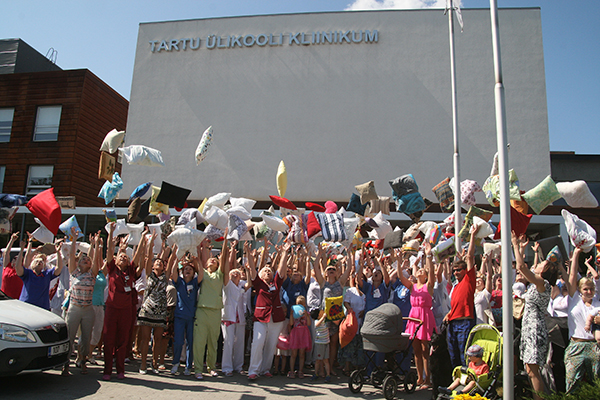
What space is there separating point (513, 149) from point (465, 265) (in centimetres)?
1674

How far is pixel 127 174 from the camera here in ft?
73.6

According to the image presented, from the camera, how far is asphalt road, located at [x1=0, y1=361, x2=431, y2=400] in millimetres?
5785

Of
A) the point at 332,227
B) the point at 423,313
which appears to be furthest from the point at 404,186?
the point at 423,313

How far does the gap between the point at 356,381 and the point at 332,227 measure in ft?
9.23

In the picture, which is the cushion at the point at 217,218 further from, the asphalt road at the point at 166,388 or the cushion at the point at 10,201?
the cushion at the point at 10,201

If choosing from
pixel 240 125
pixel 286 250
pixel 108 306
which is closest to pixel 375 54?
pixel 240 125

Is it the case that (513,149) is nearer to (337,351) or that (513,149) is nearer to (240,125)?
(240,125)

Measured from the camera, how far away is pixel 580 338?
5.20 meters

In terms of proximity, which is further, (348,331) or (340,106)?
(340,106)

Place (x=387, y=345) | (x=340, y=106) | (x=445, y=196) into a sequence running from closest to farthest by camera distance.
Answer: (x=387, y=345), (x=445, y=196), (x=340, y=106)

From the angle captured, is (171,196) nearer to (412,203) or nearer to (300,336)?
(300,336)

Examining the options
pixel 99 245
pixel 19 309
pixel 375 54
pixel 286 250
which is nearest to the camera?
pixel 19 309

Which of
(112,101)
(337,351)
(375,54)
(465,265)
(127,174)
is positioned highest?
(375,54)

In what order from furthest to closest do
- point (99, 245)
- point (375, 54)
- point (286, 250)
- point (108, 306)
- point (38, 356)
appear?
point (375, 54), point (286, 250), point (99, 245), point (108, 306), point (38, 356)
